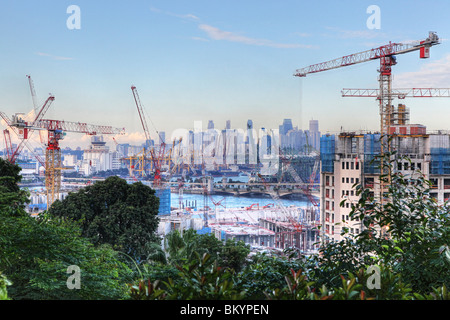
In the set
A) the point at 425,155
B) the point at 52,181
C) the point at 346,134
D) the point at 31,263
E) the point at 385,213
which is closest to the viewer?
the point at 385,213

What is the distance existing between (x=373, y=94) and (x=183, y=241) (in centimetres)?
695

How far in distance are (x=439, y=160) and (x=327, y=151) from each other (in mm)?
2868

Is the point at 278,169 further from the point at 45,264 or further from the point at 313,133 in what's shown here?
Answer: the point at 45,264

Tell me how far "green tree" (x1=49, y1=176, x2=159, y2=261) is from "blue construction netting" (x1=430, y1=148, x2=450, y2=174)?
5.90m

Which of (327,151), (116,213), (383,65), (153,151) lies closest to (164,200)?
(153,151)

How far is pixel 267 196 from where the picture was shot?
37.6 ft

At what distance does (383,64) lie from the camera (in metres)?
11.1

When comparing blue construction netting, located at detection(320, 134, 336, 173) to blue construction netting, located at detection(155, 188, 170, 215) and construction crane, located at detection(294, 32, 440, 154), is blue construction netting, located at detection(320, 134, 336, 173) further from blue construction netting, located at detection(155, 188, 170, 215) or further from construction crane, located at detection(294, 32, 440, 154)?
blue construction netting, located at detection(155, 188, 170, 215)

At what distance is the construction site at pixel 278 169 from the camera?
7719 millimetres

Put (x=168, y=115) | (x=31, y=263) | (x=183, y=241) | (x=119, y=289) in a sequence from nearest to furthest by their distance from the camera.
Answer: (x=31, y=263), (x=119, y=289), (x=183, y=241), (x=168, y=115)

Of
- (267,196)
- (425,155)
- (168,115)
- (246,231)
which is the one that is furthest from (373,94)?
(168,115)

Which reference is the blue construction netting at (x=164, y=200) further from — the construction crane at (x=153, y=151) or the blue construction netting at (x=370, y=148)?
the blue construction netting at (x=370, y=148)

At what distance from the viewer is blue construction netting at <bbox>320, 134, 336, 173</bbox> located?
439 inches
